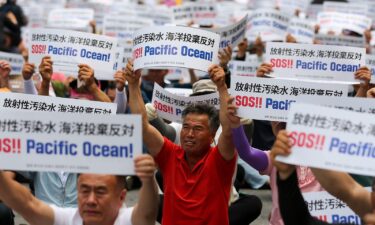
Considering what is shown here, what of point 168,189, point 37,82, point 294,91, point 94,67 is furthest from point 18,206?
point 37,82

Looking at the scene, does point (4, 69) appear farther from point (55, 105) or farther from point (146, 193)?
point (146, 193)

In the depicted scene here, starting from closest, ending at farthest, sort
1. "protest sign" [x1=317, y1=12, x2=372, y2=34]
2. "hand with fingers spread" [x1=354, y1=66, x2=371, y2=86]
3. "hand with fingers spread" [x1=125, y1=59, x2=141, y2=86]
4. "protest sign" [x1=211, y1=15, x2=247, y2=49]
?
"hand with fingers spread" [x1=125, y1=59, x2=141, y2=86] → "hand with fingers spread" [x1=354, y1=66, x2=371, y2=86] → "protest sign" [x1=211, y1=15, x2=247, y2=49] → "protest sign" [x1=317, y1=12, x2=372, y2=34]

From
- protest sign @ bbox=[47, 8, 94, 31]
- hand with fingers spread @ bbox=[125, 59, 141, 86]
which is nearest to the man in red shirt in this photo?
hand with fingers spread @ bbox=[125, 59, 141, 86]

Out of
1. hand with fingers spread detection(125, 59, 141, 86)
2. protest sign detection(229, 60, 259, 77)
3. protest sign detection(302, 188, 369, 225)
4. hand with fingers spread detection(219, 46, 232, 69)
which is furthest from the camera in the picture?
protest sign detection(229, 60, 259, 77)

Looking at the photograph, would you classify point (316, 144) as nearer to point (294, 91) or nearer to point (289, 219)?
point (289, 219)

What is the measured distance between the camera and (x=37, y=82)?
8492 mm

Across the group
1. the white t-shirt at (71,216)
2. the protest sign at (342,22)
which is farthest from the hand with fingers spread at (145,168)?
the protest sign at (342,22)

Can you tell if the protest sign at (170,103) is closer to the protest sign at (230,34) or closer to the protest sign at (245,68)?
the protest sign at (230,34)

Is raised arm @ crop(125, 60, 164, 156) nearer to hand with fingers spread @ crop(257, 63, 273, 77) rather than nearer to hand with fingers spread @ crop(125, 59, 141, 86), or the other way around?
hand with fingers spread @ crop(125, 59, 141, 86)

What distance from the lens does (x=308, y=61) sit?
6.90 metres

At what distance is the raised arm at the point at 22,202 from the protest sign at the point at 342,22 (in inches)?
298

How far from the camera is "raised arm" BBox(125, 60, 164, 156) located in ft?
17.9

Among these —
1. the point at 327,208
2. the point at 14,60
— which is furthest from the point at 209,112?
the point at 14,60

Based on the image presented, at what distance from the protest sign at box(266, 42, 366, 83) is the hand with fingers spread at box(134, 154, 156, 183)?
2.89 meters
